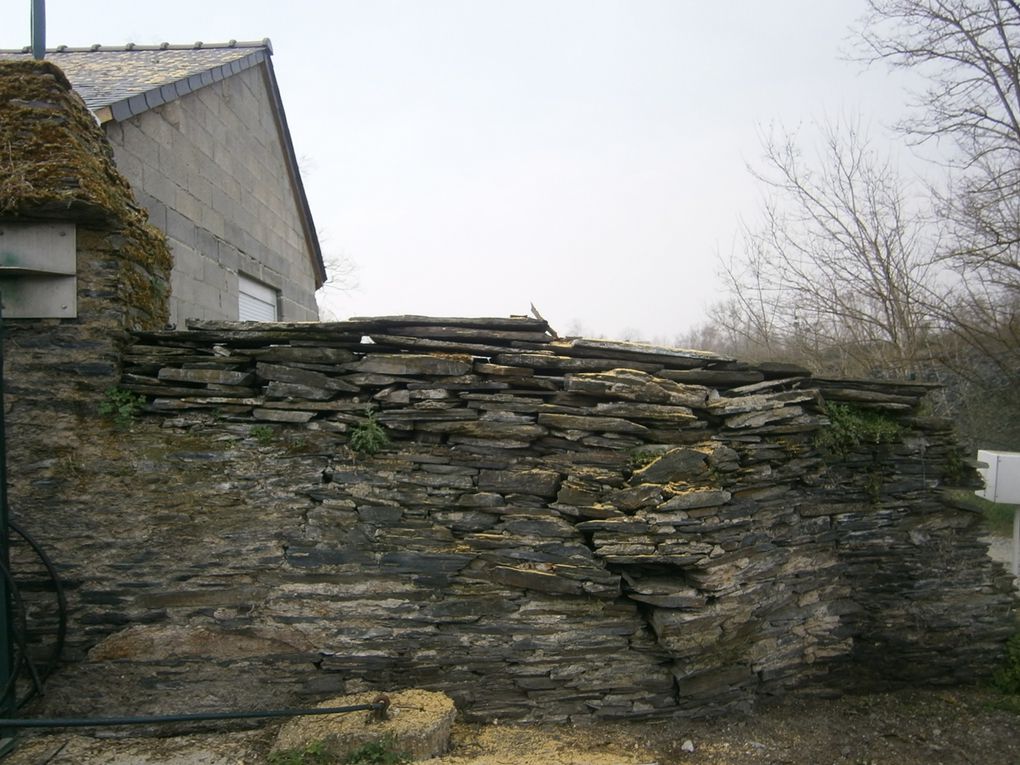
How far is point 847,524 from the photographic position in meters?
4.42

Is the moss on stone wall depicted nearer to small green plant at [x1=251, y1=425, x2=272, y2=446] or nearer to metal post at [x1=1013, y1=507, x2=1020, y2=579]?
small green plant at [x1=251, y1=425, x2=272, y2=446]

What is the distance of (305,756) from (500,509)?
161cm

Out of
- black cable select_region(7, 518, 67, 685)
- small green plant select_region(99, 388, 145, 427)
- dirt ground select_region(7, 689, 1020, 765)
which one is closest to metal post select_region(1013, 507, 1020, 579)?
dirt ground select_region(7, 689, 1020, 765)

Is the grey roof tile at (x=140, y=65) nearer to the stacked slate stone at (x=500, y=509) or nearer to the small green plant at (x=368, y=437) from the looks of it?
the stacked slate stone at (x=500, y=509)

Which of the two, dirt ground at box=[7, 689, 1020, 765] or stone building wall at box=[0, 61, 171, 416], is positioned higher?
stone building wall at box=[0, 61, 171, 416]

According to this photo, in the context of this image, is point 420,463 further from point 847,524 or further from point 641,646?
point 847,524

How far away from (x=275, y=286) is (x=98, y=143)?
4.20 metres

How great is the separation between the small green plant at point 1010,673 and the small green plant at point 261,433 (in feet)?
18.2

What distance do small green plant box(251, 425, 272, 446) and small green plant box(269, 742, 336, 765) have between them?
165 cm

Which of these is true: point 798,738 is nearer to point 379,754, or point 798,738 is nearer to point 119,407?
point 379,754

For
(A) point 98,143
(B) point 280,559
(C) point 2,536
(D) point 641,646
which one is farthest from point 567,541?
(A) point 98,143

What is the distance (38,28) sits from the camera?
4.19 metres

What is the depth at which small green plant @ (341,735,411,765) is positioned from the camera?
3.05m

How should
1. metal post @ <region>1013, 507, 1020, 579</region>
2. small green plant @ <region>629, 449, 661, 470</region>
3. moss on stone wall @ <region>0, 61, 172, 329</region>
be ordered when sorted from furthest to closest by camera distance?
metal post @ <region>1013, 507, 1020, 579</region>
small green plant @ <region>629, 449, 661, 470</region>
moss on stone wall @ <region>0, 61, 172, 329</region>
